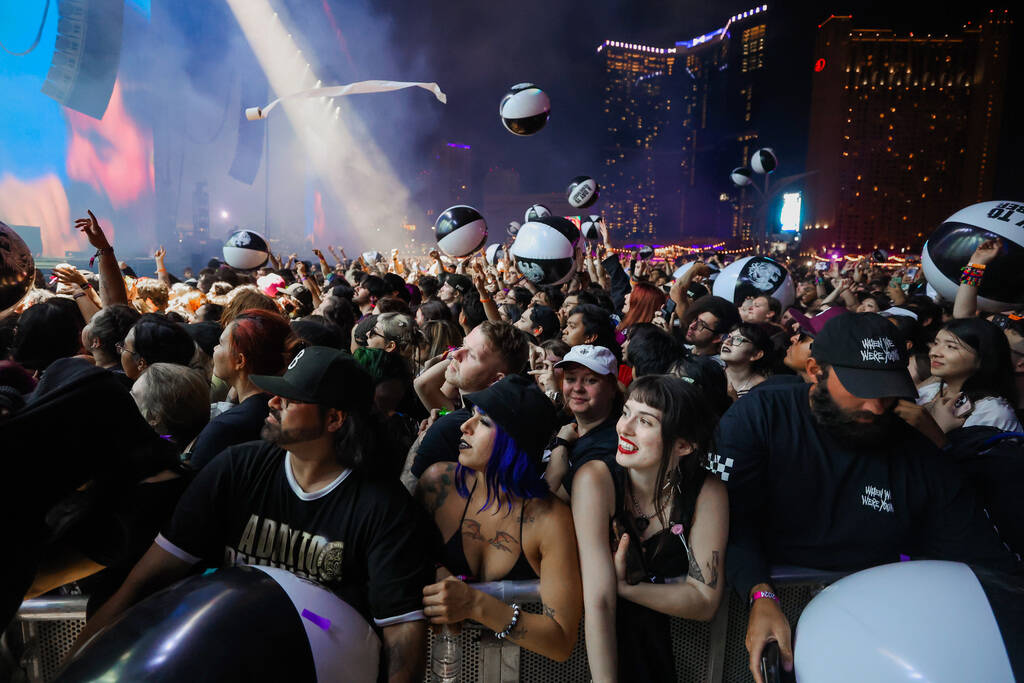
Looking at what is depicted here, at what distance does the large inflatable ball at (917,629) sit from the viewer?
1196mm

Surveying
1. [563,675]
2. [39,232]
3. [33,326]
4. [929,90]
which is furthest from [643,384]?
[929,90]

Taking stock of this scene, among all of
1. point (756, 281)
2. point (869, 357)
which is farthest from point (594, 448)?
point (756, 281)

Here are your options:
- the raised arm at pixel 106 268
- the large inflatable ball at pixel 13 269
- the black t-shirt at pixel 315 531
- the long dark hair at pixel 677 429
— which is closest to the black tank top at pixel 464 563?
the black t-shirt at pixel 315 531

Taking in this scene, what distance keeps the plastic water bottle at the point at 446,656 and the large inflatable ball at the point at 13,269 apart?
111 inches

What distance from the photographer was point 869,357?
2.44 metres

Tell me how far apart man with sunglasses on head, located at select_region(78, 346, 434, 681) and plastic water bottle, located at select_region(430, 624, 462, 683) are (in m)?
0.31

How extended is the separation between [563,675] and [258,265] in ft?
34.9

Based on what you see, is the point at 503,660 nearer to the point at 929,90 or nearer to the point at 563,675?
the point at 563,675

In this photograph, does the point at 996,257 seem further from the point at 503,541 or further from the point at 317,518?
the point at 317,518

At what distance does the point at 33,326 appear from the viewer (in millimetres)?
3773

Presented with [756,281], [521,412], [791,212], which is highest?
[791,212]

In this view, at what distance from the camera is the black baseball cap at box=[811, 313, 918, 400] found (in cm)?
238

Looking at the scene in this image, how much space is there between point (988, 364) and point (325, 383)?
4.28 metres

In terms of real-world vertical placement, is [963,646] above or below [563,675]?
above
